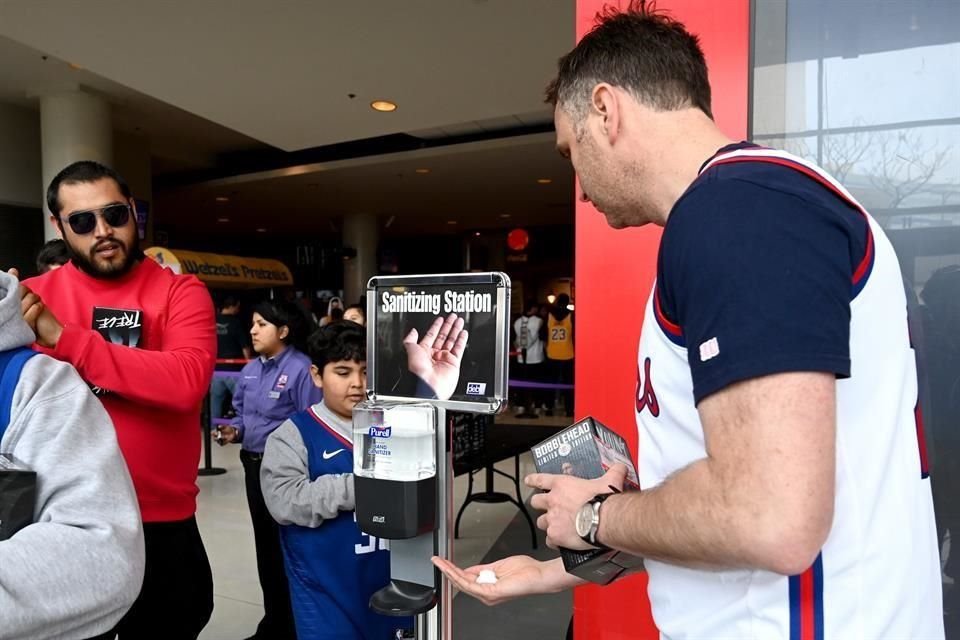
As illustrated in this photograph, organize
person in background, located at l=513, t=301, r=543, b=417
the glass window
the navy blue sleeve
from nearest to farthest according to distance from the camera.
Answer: the navy blue sleeve
the glass window
person in background, located at l=513, t=301, r=543, b=417

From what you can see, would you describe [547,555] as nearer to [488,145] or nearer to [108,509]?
[108,509]

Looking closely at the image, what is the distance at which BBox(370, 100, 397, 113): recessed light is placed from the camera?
5.87 m

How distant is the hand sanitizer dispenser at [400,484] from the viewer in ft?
3.78

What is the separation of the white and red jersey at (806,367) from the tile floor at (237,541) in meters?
2.93

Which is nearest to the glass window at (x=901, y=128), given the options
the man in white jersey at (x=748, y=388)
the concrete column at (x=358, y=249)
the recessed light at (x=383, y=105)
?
the man in white jersey at (x=748, y=388)

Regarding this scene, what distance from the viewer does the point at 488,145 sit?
30.4 feet

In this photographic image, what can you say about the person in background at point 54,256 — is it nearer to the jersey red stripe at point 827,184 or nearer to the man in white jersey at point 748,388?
the man in white jersey at point 748,388

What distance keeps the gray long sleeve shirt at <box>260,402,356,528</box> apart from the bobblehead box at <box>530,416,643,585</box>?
3.09 ft

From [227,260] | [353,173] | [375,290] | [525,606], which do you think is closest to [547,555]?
[525,606]

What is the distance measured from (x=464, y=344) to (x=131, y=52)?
187 inches

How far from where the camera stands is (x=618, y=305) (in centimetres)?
183

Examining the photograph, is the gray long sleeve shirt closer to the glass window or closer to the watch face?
the watch face

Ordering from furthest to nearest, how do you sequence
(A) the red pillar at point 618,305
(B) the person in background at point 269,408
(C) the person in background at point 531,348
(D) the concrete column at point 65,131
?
1. (C) the person in background at point 531,348
2. (D) the concrete column at point 65,131
3. (B) the person in background at point 269,408
4. (A) the red pillar at point 618,305

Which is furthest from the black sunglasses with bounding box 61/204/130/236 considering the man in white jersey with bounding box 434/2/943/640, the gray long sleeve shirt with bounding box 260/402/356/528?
the man in white jersey with bounding box 434/2/943/640
